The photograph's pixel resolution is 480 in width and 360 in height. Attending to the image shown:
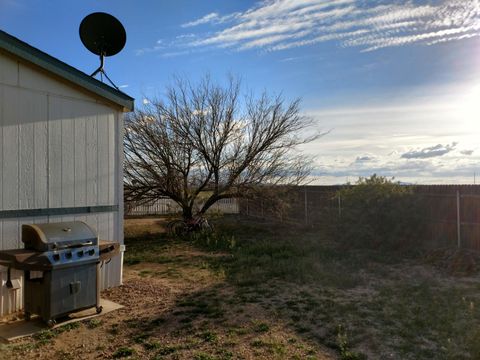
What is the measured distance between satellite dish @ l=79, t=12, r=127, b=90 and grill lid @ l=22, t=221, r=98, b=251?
129 inches

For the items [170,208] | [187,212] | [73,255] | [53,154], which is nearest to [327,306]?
[73,255]

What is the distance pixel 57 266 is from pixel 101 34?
4.47m

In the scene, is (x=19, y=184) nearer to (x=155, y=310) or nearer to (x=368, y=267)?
(x=155, y=310)

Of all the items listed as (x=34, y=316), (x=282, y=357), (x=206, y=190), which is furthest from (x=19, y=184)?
(x=206, y=190)

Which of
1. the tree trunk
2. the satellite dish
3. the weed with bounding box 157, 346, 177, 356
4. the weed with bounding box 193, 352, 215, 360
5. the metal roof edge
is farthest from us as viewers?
the tree trunk

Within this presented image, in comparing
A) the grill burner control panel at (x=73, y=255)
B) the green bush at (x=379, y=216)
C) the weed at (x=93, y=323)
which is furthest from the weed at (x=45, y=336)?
the green bush at (x=379, y=216)

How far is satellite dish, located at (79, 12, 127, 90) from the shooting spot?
7066 millimetres

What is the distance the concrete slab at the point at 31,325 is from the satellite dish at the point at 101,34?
160 inches

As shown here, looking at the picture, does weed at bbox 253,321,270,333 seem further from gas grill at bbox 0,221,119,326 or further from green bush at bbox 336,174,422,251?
green bush at bbox 336,174,422,251

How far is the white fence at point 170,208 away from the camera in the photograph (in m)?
15.2

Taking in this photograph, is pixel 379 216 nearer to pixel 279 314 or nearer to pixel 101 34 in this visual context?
pixel 279 314

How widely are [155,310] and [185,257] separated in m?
4.31

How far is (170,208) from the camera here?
15.5 meters

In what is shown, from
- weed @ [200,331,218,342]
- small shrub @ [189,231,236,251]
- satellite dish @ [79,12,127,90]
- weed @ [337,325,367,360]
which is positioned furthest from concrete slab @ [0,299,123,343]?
small shrub @ [189,231,236,251]
